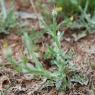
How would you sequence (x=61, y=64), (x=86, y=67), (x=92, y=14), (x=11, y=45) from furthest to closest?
(x=92, y=14) < (x=11, y=45) < (x=86, y=67) < (x=61, y=64)

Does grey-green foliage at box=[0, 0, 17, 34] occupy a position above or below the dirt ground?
above

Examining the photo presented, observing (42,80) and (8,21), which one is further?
(8,21)

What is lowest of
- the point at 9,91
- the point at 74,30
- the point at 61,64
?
the point at 9,91

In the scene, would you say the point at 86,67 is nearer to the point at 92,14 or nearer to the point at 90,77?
the point at 90,77

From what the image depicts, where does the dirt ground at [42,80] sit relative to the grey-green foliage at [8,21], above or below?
below

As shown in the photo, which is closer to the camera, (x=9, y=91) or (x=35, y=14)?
(x=9, y=91)

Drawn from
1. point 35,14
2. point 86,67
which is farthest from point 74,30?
point 86,67

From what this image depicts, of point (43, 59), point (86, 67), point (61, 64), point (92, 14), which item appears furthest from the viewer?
point (92, 14)

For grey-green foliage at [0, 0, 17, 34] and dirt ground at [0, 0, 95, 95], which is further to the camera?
grey-green foliage at [0, 0, 17, 34]

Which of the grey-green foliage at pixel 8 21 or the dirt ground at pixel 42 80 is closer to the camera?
the dirt ground at pixel 42 80

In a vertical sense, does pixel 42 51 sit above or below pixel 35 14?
below

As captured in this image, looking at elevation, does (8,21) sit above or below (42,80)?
above
